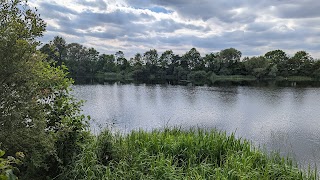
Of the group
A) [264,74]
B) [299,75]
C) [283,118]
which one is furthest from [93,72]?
[283,118]

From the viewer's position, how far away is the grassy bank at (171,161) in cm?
511

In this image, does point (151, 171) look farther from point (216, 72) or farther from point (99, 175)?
point (216, 72)

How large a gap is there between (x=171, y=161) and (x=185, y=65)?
83636mm

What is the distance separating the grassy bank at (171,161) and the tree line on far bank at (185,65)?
63.3 meters

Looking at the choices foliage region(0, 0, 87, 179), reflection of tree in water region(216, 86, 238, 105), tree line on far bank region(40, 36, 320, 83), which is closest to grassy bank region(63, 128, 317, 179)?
foliage region(0, 0, 87, 179)

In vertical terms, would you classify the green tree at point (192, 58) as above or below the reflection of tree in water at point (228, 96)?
above

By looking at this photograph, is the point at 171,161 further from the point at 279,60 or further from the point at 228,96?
the point at 279,60

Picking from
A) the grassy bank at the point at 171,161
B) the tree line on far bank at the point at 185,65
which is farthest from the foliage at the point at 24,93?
the tree line on far bank at the point at 185,65

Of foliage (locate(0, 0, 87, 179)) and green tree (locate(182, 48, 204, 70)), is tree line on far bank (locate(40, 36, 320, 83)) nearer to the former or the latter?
green tree (locate(182, 48, 204, 70))

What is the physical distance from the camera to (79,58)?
287ft

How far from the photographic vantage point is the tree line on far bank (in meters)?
75.3

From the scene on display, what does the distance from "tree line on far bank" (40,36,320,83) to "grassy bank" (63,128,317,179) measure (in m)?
63.3

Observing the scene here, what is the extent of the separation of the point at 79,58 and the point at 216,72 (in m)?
45.0

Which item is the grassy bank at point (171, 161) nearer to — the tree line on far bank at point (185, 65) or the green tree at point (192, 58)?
the tree line on far bank at point (185, 65)
